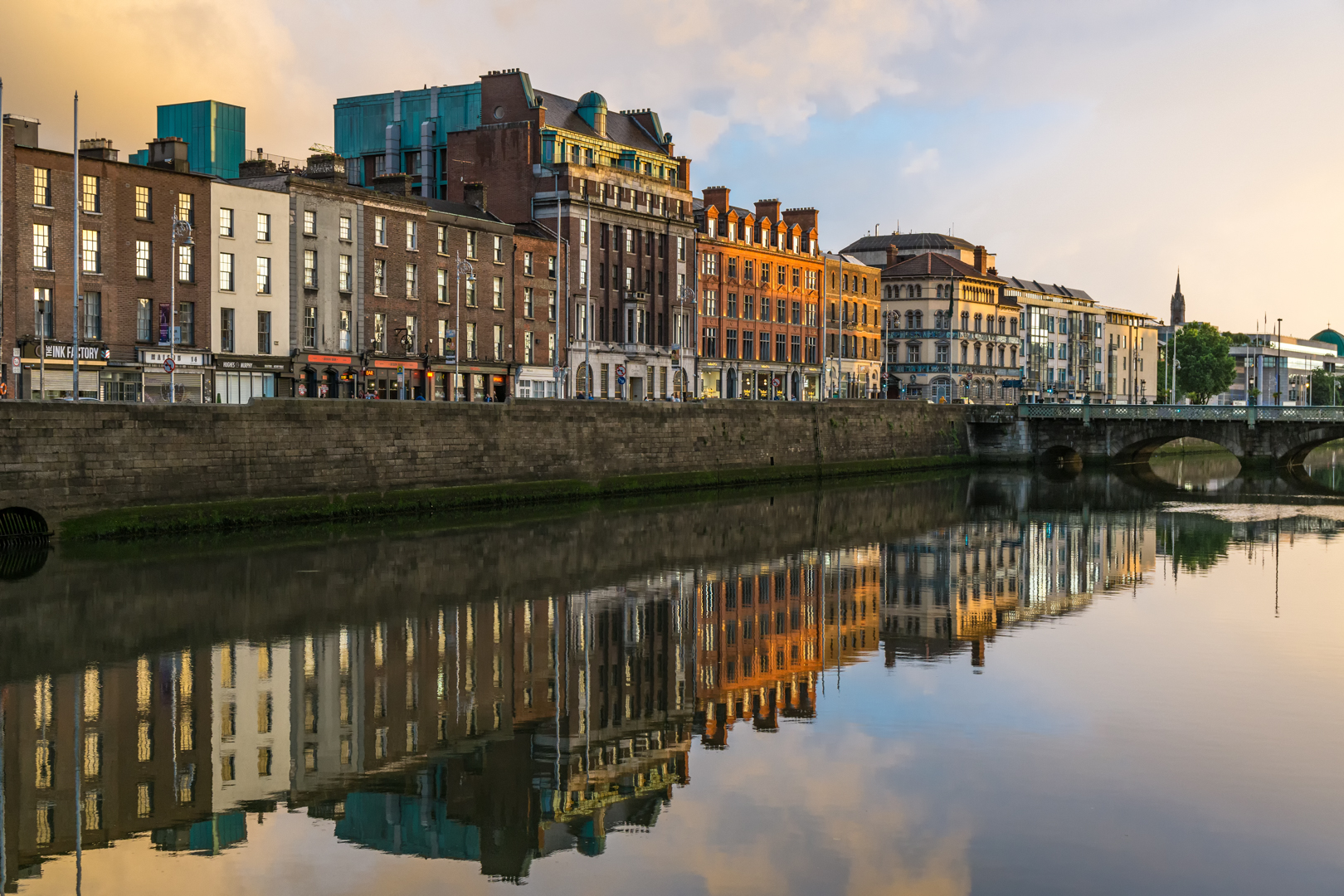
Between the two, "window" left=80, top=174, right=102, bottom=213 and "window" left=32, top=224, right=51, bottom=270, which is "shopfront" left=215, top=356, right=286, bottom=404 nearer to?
"window" left=80, top=174, right=102, bottom=213

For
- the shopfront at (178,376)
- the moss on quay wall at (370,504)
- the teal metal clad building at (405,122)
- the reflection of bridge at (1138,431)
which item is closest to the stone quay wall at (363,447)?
the moss on quay wall at (370,504)

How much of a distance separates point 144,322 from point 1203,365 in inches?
5383

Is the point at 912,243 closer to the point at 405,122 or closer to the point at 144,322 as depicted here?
the point at 405,122

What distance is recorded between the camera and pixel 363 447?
45.5 m

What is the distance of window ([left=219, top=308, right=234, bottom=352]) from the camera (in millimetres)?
55312

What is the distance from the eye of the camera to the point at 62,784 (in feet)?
55.8

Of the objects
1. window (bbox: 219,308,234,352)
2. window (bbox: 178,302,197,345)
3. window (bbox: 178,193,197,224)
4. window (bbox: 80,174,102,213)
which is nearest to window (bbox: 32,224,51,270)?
window (bbox: 80,174,102,213)

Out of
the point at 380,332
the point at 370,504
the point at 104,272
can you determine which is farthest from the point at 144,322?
the point at 370,504

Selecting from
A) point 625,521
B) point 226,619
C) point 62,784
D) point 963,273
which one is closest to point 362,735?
point 62,784

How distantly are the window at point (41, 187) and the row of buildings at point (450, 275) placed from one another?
104 millimetres

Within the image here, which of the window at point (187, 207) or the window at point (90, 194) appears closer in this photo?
the window at point (90, 194)

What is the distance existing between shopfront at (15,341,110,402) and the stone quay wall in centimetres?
981

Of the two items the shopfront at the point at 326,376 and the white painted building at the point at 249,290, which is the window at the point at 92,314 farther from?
the shopfront at the point at 326,376

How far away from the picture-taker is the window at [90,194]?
4988 cm
